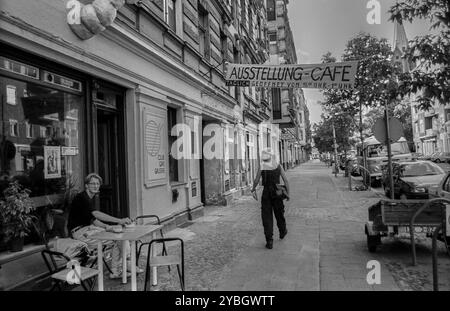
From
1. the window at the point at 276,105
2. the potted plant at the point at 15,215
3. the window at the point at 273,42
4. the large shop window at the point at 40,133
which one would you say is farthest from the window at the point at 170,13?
the window at the point at 273,42

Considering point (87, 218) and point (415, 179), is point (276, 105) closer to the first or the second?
point (415, 179)

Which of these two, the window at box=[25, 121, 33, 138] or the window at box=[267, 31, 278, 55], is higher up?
the window at box=[267, 31, 278, 55]

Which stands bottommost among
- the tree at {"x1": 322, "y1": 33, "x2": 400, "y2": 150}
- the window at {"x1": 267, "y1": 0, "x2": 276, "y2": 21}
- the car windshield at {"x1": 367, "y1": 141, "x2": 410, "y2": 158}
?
the car windshield at {"x1": 367, "y1": 141, "x2": 410, "y2": 158}

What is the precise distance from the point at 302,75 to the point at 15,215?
695cm

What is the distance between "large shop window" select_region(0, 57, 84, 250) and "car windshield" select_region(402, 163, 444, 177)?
11529mm

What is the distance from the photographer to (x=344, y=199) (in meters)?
14.7

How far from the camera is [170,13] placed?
1016cm

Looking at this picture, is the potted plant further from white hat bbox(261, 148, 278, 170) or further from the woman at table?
white hat bbox(261, 148, 278, 170)

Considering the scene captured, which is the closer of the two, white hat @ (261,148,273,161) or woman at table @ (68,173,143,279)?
woman at table @ (68,173,143,279)

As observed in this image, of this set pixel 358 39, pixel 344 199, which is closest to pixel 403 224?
pixel 344 199

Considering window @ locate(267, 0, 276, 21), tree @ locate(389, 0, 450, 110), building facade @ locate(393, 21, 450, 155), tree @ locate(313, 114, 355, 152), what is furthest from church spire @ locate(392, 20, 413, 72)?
building facade @ locate(393, 21, 450, 155)

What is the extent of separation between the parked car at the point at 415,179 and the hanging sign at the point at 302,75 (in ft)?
15.5

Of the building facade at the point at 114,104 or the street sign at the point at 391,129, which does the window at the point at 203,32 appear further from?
the street sign at the point at 391,129

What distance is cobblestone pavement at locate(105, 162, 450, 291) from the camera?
523cm
